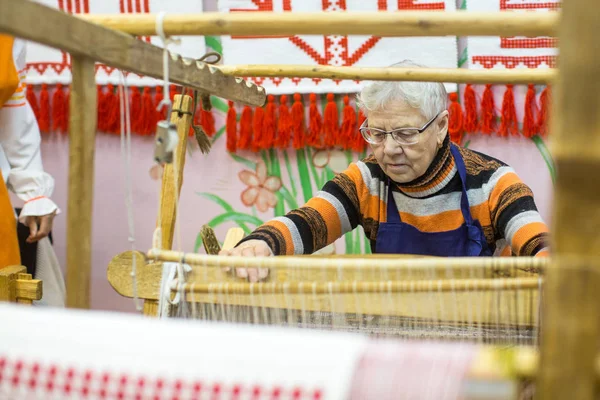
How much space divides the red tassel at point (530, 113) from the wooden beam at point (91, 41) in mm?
1326

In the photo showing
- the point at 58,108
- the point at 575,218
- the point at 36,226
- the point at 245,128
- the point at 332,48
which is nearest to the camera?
the point at 575,218

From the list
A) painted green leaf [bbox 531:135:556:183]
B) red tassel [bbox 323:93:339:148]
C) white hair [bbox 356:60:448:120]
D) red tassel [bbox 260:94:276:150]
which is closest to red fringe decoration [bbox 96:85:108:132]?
red tassel [bbox 260:94:276:150]

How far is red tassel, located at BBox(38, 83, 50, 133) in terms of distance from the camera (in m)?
2.48

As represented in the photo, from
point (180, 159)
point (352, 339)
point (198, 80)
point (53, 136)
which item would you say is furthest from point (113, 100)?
point (352, 339)

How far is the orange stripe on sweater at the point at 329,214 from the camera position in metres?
1.79

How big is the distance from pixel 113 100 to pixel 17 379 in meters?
1.83

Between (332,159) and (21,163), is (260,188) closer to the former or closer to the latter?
(332,159)

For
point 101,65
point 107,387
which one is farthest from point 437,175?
point 101,65

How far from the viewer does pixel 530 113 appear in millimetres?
2193

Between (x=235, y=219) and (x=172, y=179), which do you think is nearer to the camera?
(x=172, y=179)

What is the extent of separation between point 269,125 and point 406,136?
2.58 feet

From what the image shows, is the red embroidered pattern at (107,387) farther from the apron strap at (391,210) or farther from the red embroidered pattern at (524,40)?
the red embroidered pattern at (524,40)

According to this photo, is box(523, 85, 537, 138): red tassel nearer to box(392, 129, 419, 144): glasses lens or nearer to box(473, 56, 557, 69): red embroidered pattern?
box(473, 56, 557, 69): red embroidered pattern

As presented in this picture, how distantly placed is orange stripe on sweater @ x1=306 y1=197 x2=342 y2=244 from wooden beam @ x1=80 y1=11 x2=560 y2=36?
924 mm
